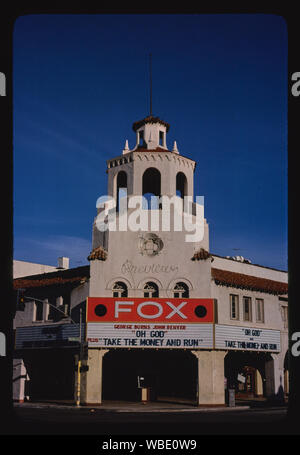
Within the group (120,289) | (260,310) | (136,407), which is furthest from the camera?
(260,310)

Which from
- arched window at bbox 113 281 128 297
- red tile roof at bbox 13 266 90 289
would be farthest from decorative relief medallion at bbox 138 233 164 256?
red tile roof at bbox 13 266 90 289

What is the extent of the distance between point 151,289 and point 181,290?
1979mm

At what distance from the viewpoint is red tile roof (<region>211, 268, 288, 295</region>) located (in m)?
36.6

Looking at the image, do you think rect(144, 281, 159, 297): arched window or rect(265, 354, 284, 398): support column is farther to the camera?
rect(265, 354, 284, 398): support column

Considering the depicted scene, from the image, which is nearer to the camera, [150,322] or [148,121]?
[150,322]

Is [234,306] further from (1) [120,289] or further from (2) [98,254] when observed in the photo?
(2) [98,254]

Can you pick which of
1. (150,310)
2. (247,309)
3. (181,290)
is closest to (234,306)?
(247,309)

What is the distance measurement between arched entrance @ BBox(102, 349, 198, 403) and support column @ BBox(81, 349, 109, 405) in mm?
2458

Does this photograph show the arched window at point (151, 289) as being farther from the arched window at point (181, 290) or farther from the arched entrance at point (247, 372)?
the arched entrance at point (247, 372)

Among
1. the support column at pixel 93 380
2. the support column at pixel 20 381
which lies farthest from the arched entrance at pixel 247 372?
the support column at pixel 20 381

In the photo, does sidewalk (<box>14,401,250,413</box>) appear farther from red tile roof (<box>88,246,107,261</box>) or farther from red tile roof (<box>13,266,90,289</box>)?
red tile roof (<box>88,246,107,261</box>)

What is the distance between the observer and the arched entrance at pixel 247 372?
3894cm

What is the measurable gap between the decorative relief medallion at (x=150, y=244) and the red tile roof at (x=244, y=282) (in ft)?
13.5

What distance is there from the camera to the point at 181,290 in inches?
1394
